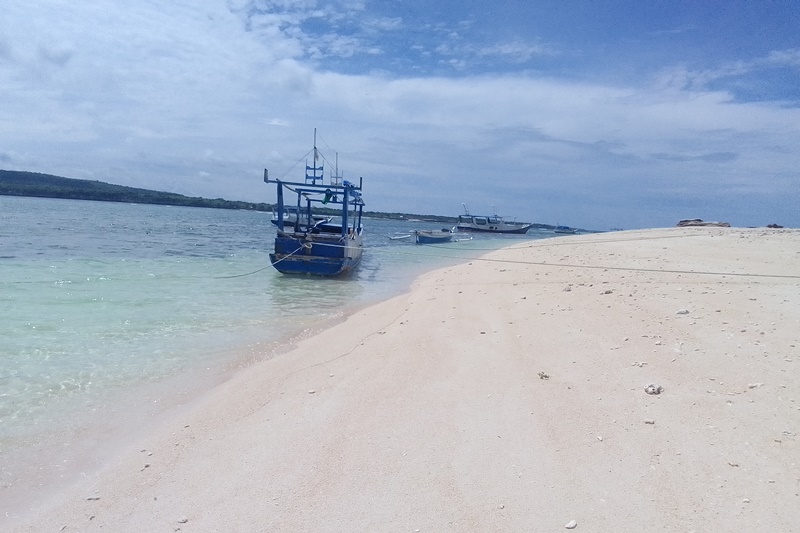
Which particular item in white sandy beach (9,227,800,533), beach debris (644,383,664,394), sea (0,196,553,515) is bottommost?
sea (0,196,553,515)

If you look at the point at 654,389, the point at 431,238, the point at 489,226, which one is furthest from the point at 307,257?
the point at 489,226

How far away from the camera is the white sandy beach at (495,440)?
3178 mm

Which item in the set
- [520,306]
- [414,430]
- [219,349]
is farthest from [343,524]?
[520,306]

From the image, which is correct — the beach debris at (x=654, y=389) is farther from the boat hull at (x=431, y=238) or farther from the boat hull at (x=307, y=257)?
the boat hull at (x=431, y=238)

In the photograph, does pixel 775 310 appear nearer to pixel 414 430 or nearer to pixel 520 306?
pixel 520 306

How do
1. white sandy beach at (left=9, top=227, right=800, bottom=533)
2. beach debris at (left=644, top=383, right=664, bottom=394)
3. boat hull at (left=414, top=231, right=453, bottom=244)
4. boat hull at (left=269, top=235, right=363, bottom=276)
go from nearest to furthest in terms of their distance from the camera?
white sandy beach at (left=9, top=227, right=800, bottom=533) < beach debris at (left=644, top=383, right=664, bottom=394) < boat hull at (left=269, top=235, right=363, bottom=276) < boat hull at (left=414, top=231, right=453, bottom=244)

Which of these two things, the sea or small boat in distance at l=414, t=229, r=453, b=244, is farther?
small boat in distance at l=414, t=229, r=453, b=244

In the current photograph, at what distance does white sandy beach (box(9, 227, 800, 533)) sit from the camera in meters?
3.18

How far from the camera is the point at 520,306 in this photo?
901 centimetres

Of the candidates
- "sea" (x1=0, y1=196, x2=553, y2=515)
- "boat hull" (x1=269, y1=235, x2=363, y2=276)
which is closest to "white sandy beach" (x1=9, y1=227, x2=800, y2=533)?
"sea" (x1=0, y1=196, x2=553, y2=515)

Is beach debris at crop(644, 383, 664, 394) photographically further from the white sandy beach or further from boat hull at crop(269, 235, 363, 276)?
boat hull at crop(269, 235, 363, 276)

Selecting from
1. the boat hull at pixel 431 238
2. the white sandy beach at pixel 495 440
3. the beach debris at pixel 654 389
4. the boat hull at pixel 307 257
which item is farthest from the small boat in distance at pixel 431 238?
the beach debris at pixel 654 389

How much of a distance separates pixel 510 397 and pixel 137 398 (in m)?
4.23

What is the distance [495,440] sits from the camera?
4047 mm
